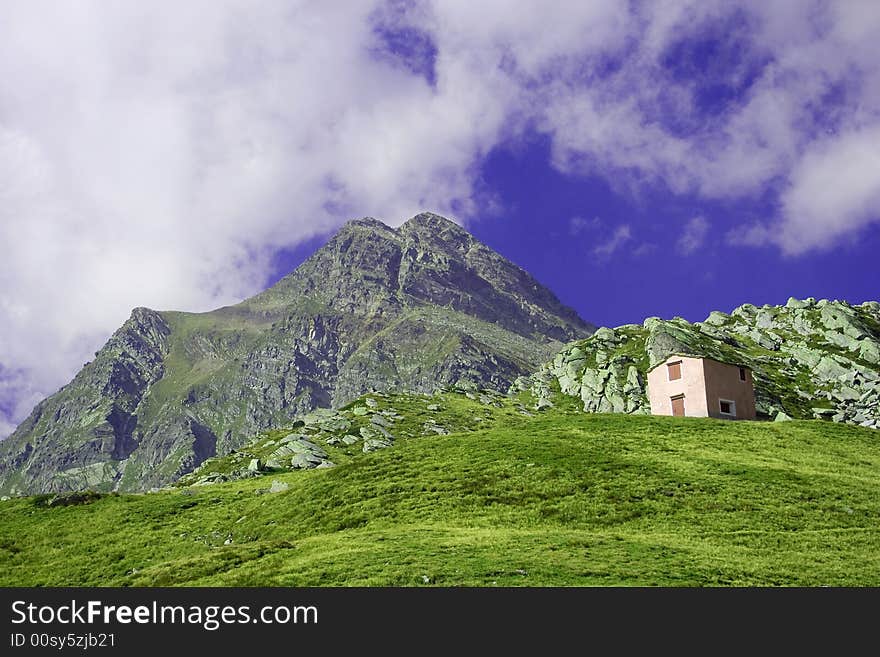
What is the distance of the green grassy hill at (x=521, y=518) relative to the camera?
3322 cm

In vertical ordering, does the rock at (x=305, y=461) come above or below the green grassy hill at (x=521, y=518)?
above

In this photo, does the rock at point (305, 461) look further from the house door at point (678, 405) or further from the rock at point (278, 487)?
the house door at point (678, 405)

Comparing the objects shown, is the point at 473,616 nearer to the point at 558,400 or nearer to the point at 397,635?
the point at 397,635

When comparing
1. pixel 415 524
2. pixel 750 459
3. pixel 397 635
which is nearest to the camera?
pixel 397 635

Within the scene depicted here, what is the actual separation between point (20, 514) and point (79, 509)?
15.2ft

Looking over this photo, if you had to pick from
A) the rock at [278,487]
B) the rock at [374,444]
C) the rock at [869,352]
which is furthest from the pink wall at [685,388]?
the rock at [869,352]

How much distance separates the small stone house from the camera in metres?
79.4

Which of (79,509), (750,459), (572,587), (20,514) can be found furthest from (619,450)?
(20,514)

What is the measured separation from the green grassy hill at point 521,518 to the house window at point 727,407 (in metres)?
8.64

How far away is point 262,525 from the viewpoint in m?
50.3

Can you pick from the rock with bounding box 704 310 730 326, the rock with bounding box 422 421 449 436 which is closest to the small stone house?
the rock with bounding box 422 421 449 436

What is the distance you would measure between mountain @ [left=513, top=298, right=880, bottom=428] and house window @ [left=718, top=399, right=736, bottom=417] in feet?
68.3

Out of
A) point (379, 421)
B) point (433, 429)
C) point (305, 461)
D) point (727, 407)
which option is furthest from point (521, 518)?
point (379, 421)

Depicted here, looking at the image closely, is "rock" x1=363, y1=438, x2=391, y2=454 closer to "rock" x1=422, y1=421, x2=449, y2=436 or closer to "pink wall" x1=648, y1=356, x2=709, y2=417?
"rock" x1=422, y1=421, x2=449, y2=436
